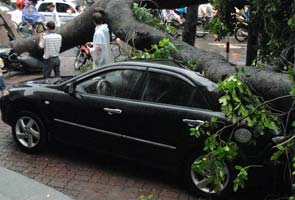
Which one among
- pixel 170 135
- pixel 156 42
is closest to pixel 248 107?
pixel 170 135

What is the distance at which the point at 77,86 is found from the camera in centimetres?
629

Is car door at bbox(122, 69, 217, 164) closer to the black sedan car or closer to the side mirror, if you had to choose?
the black sedan car

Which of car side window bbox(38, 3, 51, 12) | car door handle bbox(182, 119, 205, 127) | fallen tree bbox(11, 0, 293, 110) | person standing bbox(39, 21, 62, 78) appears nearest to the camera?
fallen tree bbox(11, 0, 293, 110)

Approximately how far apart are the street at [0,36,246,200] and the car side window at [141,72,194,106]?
1.03 m

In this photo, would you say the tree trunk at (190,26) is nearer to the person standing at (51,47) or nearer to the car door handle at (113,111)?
the person standing at (51,47)

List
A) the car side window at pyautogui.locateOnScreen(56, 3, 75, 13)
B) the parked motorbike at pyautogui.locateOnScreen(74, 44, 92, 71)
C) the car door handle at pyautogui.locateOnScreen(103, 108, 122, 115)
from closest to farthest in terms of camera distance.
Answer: the car door handle at pyautogui.locateOnScreen(103, 108, 122, 115) → the parked motorbike at pyautogui.locateOnScreen(74, 44, 92, 71) → the car side window at pyautogui.locateOnScreen(56, 3, 75, 13)

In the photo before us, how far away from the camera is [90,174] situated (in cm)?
607

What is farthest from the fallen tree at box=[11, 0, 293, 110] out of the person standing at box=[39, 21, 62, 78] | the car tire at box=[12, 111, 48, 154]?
the car tire at box=[12, 111, 48, 154]

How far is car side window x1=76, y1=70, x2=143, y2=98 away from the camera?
591cm

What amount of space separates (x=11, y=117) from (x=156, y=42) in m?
2.38

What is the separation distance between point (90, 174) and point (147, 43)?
238cm

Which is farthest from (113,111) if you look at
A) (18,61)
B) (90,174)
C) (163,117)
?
(18,61)

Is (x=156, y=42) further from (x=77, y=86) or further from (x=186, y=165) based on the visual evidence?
(x=186, y=165)

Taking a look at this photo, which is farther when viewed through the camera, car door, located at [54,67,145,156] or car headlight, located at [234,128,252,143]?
car door, located at [54,67,145,156]
